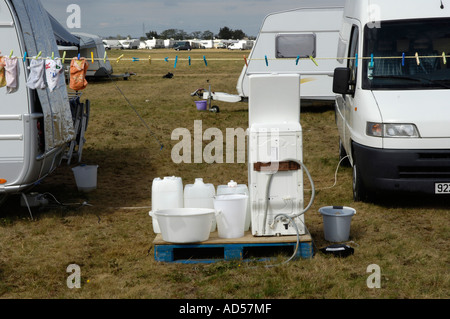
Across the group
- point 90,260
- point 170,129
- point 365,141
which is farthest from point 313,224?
point 170,129

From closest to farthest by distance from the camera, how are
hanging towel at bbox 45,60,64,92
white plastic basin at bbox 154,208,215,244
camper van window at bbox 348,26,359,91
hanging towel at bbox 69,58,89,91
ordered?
white plastic basin at bbox 154,208,215,244
hanging towel at bbox 45,60,64,92
hanging towel at bbox 69,58,89,91
camper van window at bbox 348,26,359,91

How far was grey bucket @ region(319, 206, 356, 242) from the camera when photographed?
19.5 feet

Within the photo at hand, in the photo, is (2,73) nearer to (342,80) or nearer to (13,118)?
(13,118)

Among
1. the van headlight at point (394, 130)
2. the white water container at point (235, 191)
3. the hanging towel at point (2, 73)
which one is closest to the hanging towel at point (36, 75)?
the hanging towel at point (2, 73)

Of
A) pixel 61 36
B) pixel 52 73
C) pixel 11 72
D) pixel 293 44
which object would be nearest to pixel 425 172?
pixel 52 73

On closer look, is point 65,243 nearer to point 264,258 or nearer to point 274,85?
point 264,258

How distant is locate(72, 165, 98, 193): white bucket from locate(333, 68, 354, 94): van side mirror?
3.64 m

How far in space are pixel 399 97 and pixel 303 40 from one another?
9315 mm

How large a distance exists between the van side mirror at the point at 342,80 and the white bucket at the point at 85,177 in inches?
143

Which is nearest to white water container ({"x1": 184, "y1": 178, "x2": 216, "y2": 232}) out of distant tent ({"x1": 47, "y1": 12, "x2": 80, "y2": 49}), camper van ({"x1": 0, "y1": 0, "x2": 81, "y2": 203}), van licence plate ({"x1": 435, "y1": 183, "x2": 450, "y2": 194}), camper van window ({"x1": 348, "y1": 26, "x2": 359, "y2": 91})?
camper van ({"x1": 0, "y1": 0, "x2": 81, "y2": 203})

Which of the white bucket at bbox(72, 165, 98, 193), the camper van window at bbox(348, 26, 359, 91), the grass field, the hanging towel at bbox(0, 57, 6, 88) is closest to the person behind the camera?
the grass field

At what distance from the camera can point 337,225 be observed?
19.5ft

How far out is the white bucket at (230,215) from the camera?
5406 mm

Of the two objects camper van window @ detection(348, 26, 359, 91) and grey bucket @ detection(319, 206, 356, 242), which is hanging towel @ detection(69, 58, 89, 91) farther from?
camper van window @ detection(348, 26, 359, 91)
